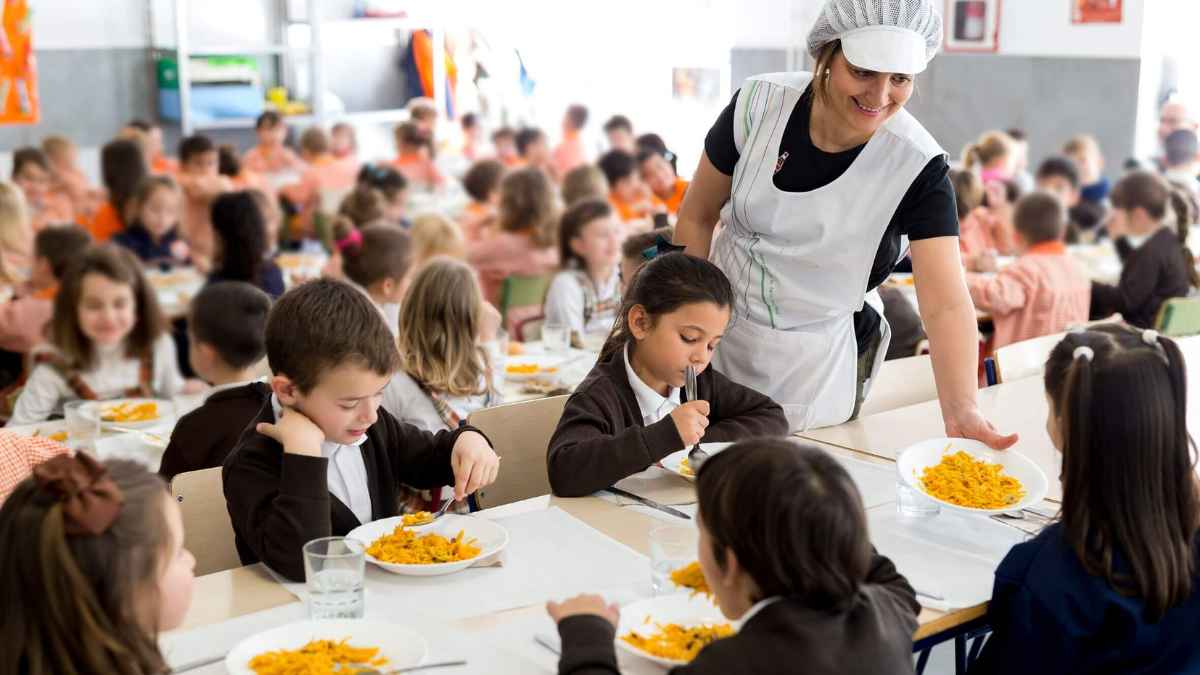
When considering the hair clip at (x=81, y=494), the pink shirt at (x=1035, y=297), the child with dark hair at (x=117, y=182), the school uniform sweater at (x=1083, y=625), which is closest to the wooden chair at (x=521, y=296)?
the pink shirt at (x=1035, y=297)

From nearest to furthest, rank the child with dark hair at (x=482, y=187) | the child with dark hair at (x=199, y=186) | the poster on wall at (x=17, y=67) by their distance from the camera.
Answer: the child with dark hair at (x=199, y=186) < the child with dark hair at (x=482, y=187) < the poster on wall at (x=17, y=67)

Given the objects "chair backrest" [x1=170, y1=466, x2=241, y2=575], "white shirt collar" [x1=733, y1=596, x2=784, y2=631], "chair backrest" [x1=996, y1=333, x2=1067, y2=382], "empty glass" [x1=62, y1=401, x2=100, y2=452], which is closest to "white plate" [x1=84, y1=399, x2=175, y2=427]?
"empty glass" [x1=62, y1=401, x2=100, y2=452]

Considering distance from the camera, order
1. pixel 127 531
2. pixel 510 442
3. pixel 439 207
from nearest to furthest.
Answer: pixel 127 531, pixel 510 442, pixel 439 207

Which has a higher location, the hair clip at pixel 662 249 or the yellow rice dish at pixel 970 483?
the hair clip at pixel 662 249

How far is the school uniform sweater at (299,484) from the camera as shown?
1.95 metres

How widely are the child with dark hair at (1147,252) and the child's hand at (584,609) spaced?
4.03m

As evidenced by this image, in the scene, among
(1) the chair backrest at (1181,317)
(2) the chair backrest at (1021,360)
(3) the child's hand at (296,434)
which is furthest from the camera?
(1) the chair backrest at (1181,317)

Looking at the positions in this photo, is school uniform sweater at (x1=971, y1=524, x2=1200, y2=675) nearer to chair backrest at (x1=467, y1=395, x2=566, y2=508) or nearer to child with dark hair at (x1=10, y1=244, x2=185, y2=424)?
chair backrest at (x1=467, y1=395, x2=566, y2=508)

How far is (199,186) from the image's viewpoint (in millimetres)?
7113

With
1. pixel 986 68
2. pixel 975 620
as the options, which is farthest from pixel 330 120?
pixel 975 620

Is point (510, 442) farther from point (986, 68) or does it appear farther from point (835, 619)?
point (986, 68)

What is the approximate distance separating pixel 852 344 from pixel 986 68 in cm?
582

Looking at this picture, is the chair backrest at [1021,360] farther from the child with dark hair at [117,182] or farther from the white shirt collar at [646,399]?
the child with dark hair at [117,182]

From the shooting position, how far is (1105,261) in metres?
6.00
